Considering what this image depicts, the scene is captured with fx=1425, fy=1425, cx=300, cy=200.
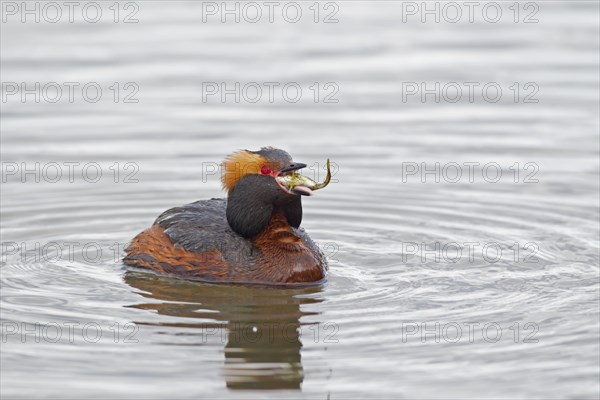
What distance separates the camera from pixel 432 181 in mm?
18094

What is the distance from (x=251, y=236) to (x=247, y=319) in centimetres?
145

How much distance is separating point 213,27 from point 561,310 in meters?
12.0

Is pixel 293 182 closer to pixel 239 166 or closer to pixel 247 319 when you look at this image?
pixel 239 166

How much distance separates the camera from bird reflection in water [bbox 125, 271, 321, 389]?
39.3 feet

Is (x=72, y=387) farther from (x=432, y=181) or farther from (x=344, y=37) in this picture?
(x=344, y=37)

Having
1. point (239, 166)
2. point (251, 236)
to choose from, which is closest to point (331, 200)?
point (251, 236)

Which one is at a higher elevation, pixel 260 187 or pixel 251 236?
pixel 260 187

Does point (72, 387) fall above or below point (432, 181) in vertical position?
below

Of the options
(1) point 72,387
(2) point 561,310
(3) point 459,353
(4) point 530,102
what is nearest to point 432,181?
(4) point 530,102

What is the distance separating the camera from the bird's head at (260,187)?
14.4m

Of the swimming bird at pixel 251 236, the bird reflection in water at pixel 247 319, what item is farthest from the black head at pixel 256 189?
the bird reflection in water at pixel 247 319

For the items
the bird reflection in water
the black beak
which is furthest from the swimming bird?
the bird reflection in water

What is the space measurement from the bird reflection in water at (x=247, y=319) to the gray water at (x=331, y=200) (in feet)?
0.11

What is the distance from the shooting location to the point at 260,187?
14.5 meters
